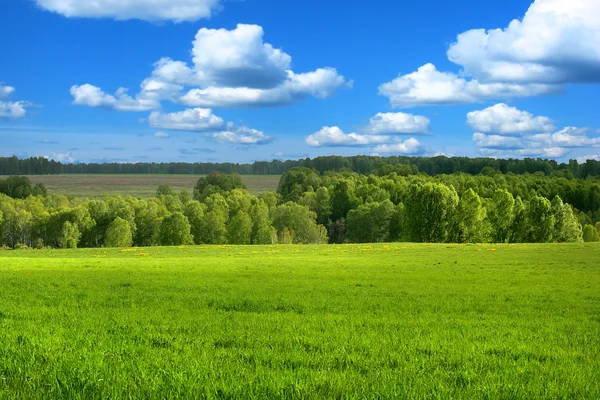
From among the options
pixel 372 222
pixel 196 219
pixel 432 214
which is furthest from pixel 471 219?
pixel 196 219

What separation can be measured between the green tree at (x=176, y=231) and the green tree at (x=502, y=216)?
65755 mm

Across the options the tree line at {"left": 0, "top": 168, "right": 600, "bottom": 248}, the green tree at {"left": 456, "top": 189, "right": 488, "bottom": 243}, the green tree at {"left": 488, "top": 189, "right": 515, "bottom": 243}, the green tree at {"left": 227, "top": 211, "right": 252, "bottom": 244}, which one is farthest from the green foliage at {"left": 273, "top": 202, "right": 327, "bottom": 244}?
the green tree at {"left": 488, "top": 189, "right": 515, "bottom": 243}

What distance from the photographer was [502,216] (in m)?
109

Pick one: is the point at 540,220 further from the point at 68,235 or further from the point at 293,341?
the point at 293,341

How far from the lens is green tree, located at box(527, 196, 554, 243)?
344ft

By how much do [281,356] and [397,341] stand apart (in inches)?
125

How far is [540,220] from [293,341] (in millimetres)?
106018

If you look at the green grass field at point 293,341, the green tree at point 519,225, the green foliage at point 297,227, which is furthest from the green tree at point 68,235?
the green grass field at point 293,341

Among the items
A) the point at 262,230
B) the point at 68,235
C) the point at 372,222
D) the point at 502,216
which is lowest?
the point at 68,235

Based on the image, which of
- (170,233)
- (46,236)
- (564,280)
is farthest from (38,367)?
(46,236)

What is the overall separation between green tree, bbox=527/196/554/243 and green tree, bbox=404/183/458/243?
615 inches

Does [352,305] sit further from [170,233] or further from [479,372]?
[170,233]

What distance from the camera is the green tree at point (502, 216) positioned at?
108 m

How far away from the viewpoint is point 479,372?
30.7ft
